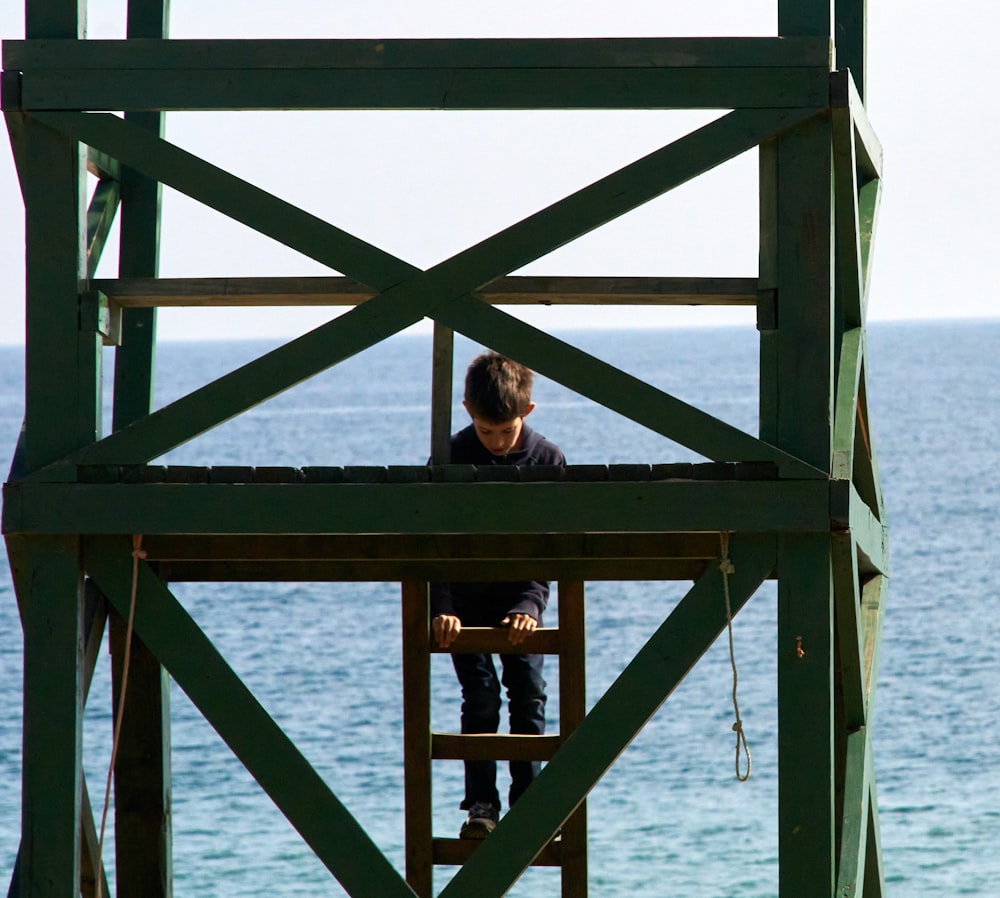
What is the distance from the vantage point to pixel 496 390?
6.35m

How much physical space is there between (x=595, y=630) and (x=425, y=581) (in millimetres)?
43335

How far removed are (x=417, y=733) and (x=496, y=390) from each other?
4.00 feet

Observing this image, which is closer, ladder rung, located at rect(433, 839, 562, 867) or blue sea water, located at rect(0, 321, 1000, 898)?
ladder rung, located at rect(433, 839, 562, 867)

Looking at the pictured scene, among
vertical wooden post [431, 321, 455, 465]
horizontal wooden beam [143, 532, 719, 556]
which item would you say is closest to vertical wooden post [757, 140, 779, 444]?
horizontal wooden beam [143, 532, 719, 556]

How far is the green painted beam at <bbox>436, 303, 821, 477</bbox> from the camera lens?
491cm

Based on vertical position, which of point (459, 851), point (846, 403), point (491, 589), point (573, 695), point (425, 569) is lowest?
point (459, 851)

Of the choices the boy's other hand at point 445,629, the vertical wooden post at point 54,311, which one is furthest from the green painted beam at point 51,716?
the boy's other hand at point 445,629

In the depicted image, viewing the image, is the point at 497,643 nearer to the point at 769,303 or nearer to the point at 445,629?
the point at 445,629

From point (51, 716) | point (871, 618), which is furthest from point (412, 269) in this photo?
point (871, 618)

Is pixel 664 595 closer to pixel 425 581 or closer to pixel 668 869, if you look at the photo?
pixel 668 869

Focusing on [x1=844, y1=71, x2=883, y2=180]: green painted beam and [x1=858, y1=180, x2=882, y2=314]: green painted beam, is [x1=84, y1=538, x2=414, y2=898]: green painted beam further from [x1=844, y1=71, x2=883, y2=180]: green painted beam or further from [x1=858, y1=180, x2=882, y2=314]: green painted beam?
[x1=858, y1=180, x2=882, y2=314]: green painted beam

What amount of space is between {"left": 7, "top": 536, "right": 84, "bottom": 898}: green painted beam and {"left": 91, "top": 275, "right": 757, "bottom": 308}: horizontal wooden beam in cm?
75

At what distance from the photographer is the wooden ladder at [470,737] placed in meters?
6.32

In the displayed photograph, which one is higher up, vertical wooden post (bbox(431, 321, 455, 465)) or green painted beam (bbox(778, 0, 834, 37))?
green painted beam (bbox(778, 0, 834, 37))
